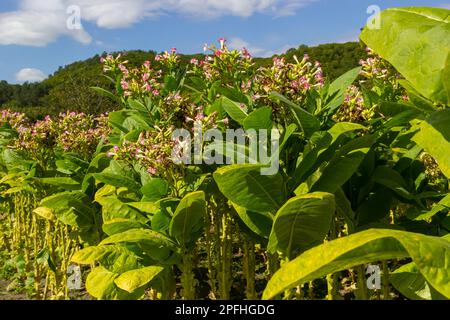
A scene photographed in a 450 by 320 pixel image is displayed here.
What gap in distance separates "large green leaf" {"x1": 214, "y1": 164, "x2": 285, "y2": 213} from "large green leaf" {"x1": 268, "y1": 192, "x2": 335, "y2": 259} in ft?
0.53

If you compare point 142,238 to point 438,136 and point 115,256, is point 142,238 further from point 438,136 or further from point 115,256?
point 438,136

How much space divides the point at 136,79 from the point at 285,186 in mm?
1613

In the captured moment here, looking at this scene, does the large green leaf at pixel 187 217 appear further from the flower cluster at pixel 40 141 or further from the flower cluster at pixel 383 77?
the flower cluster at pixel 40 141

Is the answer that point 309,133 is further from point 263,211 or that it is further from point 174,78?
point 174,78

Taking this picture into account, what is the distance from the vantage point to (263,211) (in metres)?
2.23

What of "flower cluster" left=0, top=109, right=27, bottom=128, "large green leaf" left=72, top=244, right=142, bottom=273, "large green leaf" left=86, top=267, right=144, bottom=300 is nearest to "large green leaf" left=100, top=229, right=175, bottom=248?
"large green leaf" left=72, top=244, right=142, bottom=273

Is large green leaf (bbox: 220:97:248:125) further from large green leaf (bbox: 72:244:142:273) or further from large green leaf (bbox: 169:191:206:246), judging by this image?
large green leaf (bbox: 72:244:142:273)

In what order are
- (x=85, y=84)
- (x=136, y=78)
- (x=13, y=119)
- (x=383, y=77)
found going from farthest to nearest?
1. (x=85, y=84)
2. (x=13, y=119)
3. (x=136, y=78)
4. (x=383, y=77)

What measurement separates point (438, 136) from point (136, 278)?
74.7 inches

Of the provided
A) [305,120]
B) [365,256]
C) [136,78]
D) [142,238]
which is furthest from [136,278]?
[365,256]

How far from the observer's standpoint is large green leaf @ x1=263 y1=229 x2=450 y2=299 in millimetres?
787

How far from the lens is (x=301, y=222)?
2.06m

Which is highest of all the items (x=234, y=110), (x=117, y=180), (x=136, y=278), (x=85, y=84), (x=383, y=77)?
(x=85, y=84)
